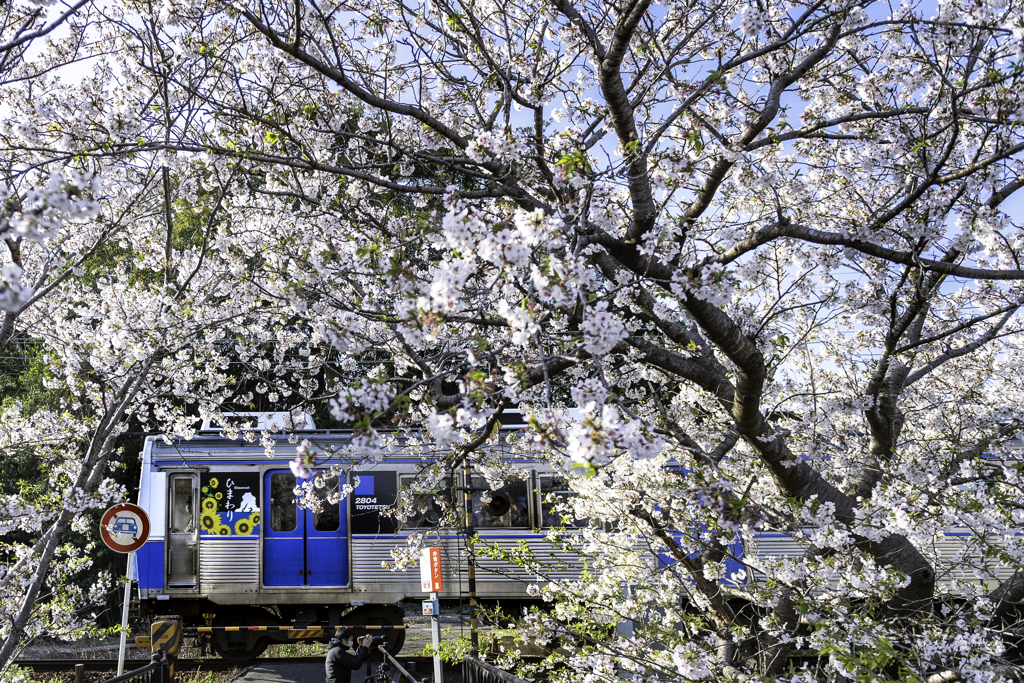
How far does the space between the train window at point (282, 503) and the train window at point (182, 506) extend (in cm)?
121

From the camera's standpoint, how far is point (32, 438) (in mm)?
8008

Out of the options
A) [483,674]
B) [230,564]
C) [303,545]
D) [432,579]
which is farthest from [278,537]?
[483,674]

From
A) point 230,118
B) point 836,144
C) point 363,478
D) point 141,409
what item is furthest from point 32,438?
point 836,144

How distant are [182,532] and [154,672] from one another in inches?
159

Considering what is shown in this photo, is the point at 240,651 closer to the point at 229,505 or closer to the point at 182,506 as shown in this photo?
the point at 229,505

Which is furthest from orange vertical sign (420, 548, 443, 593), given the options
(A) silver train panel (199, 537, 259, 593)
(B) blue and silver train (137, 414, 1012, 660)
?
(A) silver train panel (199, 537, 259, 593)

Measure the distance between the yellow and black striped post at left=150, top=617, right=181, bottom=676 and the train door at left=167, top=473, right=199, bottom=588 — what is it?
2.15m

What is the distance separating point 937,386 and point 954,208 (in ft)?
11.8

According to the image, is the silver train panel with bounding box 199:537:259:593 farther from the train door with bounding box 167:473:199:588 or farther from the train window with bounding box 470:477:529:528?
the train window with bounding box 470:477:529:528

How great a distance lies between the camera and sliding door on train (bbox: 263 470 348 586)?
9.77 meters

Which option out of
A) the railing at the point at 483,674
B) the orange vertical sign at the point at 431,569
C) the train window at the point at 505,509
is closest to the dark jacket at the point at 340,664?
the orange vertical sign at the point at 431,569

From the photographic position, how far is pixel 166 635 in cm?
751

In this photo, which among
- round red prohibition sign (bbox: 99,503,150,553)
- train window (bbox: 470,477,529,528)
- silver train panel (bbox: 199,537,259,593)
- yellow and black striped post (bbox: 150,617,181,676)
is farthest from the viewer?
train window (bbox: 470,477,529,528)

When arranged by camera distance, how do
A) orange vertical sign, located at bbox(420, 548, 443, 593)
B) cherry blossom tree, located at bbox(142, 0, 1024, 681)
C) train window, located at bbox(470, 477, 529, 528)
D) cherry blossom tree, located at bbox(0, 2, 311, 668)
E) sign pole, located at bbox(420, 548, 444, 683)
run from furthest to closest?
1. train window, located at bbox(470, 477, 529, 528)
2. orange vertical sign, located at bbox(420, 548, 443, 593)
3. sign pole, located at bbox(420, 548, 444, 683)
4. cherry blossom tree, located at bbox(0, 2, 311, 668)
5. cherry blossom tree, located at bbox(142, 0, 1024, 681)
